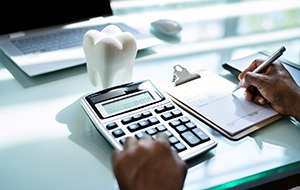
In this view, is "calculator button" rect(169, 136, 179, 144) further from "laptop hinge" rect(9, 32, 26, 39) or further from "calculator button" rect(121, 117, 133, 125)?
"laptop hinge" rect(9, 32, 26, 39)

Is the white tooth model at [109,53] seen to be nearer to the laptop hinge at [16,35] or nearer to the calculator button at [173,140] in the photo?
the calculator button at [173,140]

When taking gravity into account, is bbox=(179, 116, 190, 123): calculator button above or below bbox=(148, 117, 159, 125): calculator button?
below

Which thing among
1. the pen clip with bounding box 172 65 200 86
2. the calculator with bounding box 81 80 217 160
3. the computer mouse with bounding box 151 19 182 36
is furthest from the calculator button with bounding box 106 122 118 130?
the computer mouse with bounding box 151 19 182 36

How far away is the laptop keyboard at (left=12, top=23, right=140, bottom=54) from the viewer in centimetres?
92

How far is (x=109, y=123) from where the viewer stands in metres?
0.64

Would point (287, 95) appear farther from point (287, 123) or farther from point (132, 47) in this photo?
point (132, 47)

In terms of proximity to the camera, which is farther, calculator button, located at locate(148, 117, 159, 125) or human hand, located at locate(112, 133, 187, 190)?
calculator button, located at locate(148, 117, 159, 125)

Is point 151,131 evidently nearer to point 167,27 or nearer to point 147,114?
point 147,114

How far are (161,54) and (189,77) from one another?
164mm

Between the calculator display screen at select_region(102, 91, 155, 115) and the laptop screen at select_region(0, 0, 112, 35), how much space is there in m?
0.45

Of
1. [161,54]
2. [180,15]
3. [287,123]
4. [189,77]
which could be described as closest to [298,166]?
[287,123]

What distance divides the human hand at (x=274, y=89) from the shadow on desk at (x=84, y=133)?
304 millimetres

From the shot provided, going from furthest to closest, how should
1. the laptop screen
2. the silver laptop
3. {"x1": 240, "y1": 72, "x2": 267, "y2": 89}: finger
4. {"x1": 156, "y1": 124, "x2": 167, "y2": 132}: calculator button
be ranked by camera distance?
1. the laptop screen
2. the silver laptop
3. {"x1": 240, "y1": 72, "x2": 267, "y2": 89}: finger
4. {"x1": 156, "y1": 124, "x2": 167, "y2": 132}: calculator button

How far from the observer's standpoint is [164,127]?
633 mm
